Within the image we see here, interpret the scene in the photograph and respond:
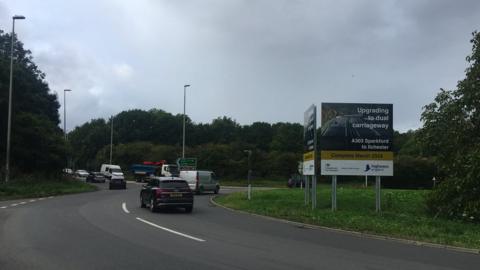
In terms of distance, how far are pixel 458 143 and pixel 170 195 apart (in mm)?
13903

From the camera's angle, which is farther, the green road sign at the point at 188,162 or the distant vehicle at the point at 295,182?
the distant vehicle at the point at 295,182

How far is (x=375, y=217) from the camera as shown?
69.1ft

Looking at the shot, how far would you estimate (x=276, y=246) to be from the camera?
13.3 meters

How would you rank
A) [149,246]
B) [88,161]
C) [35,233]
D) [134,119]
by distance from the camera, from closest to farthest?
[149,246], [35,233], [88,161], [134,119]

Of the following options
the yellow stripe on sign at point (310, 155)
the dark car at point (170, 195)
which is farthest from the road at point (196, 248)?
the yellow stripe on sign at point (310, 155)

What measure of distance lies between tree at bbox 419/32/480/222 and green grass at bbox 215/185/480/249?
1.42m

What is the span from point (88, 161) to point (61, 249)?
116569 millimetres

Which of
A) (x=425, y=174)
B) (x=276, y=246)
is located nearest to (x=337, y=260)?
(x=276, y=246)

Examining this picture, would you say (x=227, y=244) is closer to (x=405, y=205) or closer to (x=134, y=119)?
(x=405, y=205)

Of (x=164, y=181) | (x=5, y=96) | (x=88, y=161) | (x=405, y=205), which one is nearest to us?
(x=164, y=181)

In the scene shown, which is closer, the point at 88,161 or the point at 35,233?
the point at 35,233

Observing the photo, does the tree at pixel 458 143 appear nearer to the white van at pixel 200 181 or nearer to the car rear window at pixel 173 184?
the car rear window at pixel 173 184

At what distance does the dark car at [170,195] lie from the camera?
2438 cm

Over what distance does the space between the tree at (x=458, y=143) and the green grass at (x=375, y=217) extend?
142 cm
